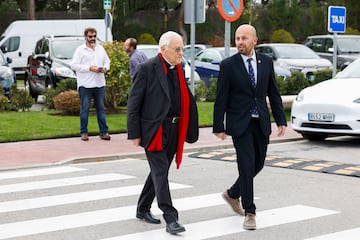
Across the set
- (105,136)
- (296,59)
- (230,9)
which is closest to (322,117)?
(230,9)

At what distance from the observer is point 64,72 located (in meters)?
18.7

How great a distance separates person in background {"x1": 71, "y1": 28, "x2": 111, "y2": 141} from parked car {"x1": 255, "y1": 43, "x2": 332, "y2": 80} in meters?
11.3

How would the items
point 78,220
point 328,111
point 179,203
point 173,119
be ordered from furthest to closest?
point 328,111, point 179,203, point 78,220, point 173,119

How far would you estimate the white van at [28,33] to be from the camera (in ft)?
99.3

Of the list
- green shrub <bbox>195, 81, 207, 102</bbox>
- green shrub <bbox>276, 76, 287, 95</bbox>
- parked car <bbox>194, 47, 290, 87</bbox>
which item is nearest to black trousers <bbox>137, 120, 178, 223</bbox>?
green shrub <bbox>195, 81, 207, 102</bbox>

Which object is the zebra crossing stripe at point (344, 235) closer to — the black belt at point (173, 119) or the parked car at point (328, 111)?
the black belt at point (173, 119)

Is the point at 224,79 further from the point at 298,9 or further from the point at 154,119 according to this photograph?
the point at 298,9

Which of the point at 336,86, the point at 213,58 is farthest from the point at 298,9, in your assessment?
the point at 336,86

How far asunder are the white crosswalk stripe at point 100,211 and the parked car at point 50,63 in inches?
364

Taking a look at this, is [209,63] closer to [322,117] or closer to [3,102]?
[3,102]

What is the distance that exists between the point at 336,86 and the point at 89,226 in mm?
7153

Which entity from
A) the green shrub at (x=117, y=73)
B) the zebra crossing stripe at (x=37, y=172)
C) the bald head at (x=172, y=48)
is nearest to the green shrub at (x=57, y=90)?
the green shrub at (x=117, y=73)

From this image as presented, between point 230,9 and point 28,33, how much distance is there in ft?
61.5

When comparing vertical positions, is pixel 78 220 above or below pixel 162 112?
below
